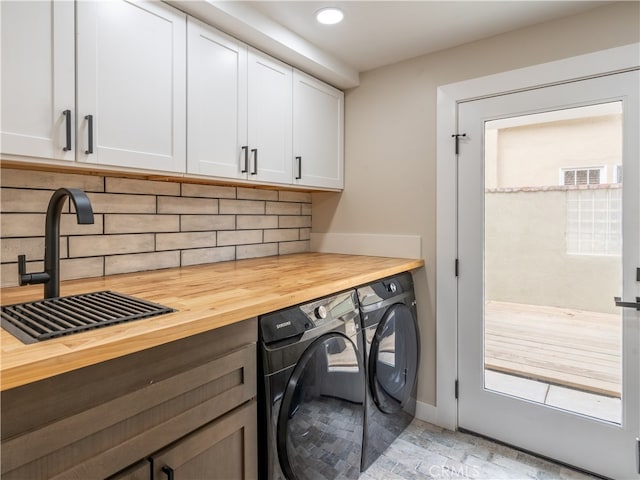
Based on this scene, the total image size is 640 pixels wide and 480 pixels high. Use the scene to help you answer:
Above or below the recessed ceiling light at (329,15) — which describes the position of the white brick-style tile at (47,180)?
below

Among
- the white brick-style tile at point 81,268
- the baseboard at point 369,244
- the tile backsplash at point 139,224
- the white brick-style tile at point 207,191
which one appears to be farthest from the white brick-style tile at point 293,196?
→ the white brick-style tile at point 81,268

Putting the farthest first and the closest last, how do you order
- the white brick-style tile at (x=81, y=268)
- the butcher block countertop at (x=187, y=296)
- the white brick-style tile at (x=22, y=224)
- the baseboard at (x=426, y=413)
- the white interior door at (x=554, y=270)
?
the baseboard at (x=426, y=413) < the white interior door at (x=554, y=270) < the white brick-style tile at (x=81, y=268) < the white brick-style tile at (x=22, y=224) < the butcher block countertop at (x=187, y=296)

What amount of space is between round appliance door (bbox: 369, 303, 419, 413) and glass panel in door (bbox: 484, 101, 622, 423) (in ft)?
Result: 1.39

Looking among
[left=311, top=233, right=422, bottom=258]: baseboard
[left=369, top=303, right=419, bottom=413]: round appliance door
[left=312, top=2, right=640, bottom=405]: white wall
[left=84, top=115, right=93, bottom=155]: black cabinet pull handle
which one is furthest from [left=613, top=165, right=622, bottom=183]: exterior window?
[left=84, top=115, right=93, bottom=155]: black cabinet pull handle

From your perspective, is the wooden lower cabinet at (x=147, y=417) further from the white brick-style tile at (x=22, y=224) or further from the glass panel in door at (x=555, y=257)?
the glass panel in door at (x=555, y=257)

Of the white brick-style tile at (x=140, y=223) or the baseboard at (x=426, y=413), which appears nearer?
the white brick-style tile at (x=140, y=223)

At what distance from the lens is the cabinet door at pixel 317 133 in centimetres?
222

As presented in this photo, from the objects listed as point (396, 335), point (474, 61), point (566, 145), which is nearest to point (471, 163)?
point (566, 145)

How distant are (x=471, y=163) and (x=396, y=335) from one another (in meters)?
1.07

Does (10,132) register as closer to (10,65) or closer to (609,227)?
(10,65)

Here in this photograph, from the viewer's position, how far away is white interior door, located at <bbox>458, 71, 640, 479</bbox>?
5.69ft

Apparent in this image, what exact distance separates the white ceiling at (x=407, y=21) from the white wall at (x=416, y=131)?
0.09 metres

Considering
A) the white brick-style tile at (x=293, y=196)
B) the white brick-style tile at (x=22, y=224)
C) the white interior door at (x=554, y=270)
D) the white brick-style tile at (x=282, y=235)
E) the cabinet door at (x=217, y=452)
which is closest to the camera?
the cabinet door at (x=217, y=452)

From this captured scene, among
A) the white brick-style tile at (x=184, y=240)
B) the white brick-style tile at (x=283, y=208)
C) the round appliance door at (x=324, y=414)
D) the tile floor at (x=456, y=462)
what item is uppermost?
the white brick-style tile at (x=283, y=208)
